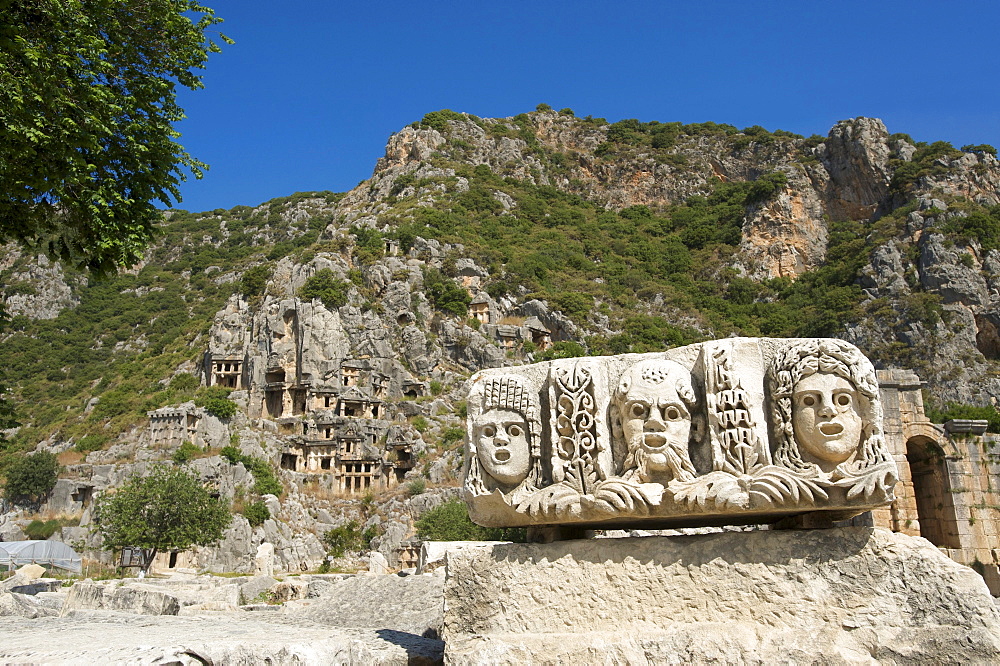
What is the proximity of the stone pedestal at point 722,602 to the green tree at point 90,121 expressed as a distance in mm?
5724

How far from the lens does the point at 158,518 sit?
3541 centimetres

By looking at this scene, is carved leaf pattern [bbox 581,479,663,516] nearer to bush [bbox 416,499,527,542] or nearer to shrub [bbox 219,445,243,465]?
bush [bbox 416,499,527,542]

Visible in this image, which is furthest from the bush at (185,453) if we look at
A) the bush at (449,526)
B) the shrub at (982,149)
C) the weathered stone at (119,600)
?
the shrub at (982,149)

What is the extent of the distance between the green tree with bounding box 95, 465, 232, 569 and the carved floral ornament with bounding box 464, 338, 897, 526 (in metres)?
34.4

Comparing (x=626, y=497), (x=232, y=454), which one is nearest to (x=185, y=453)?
(x=232, y=454)

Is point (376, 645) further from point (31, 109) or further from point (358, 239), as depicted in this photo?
point (358, 239)

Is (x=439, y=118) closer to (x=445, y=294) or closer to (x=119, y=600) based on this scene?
(x=445, y=294)

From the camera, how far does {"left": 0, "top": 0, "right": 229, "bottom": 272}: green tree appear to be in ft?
22.9

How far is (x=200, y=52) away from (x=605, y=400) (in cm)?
747

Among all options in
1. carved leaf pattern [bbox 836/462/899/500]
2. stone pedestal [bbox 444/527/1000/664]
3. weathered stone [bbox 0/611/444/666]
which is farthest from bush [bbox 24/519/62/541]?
carved leaf pattern [bbox 836/462/899/500]

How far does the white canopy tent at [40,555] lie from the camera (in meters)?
34.6

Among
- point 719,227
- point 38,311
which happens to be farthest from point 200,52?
point 38,311

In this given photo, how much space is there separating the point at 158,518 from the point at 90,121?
3282cm

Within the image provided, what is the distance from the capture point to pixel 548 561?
550cm
